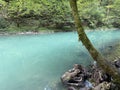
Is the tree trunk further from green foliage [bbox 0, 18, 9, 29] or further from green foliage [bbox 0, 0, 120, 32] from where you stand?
green foliage [bbox 0, 18, 9, 29]

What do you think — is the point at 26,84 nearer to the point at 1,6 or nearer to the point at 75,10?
the point at 75,10

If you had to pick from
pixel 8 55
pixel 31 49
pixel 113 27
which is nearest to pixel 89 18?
pixel 113 27

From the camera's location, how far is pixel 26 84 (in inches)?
453

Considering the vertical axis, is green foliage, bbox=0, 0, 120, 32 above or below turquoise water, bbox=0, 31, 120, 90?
above

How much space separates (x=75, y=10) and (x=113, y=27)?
3597 centimetres

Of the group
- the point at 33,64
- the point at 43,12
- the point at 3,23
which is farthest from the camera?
the point at 43,12

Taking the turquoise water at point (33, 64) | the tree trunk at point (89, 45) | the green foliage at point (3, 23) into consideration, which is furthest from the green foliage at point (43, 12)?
the tree trunk at point (89, 45)

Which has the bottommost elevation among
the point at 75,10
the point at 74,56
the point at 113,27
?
the point at 113,27

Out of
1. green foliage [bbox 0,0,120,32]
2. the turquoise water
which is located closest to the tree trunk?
the turquoise water

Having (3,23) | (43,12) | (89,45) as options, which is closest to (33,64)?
(89,45)

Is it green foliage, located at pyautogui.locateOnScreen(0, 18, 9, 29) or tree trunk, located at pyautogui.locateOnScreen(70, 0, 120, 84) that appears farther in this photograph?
green foliage, located at pyautogui.locateOnScreen(0, 18, 9, 29)

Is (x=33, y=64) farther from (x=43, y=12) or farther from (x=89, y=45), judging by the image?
(x=43, y=12)

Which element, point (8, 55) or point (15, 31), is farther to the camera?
point (15, 31)

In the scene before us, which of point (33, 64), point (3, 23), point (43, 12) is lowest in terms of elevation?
point (33, 64)
